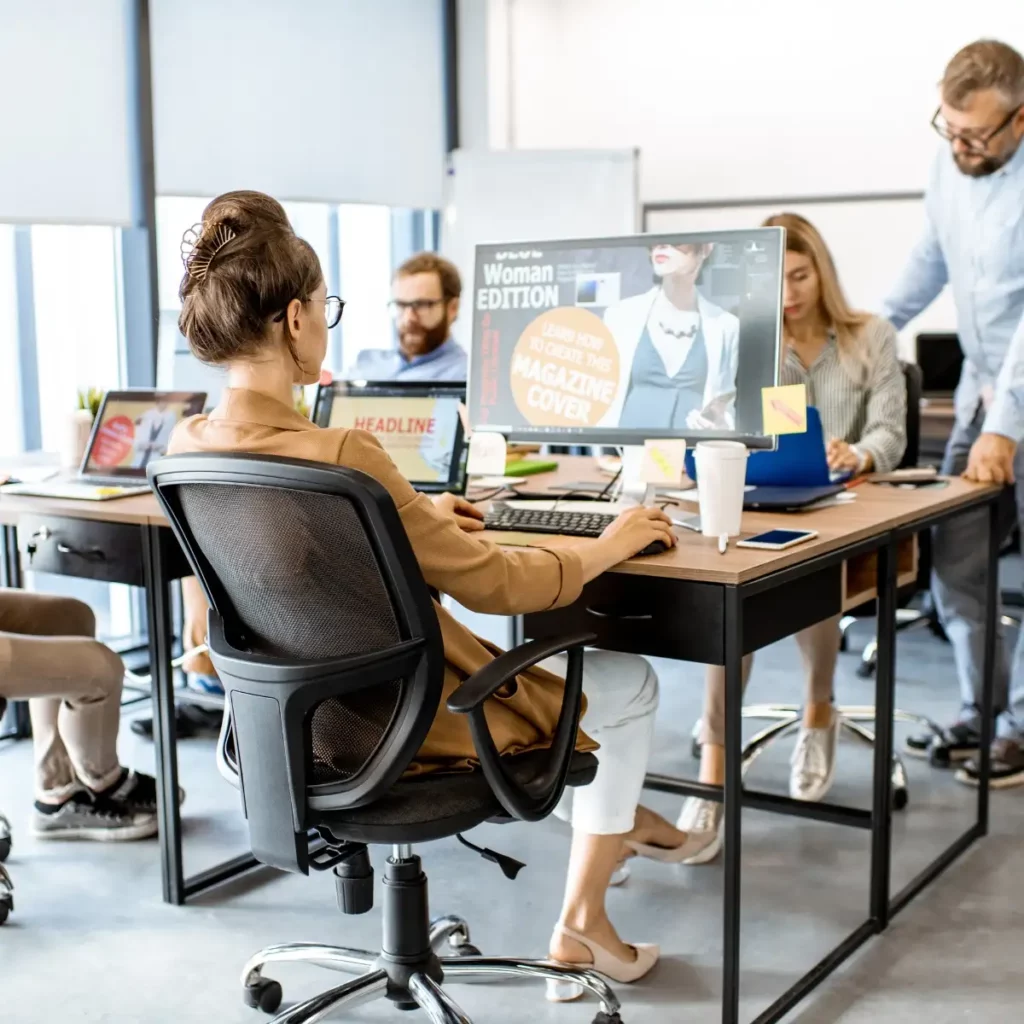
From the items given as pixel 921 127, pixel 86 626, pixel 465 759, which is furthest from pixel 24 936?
pixel 921 127

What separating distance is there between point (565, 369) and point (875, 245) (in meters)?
2.91

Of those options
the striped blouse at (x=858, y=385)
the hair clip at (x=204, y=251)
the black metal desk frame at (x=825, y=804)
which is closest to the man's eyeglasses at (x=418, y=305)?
the striped blouse at (x=858, y=385)

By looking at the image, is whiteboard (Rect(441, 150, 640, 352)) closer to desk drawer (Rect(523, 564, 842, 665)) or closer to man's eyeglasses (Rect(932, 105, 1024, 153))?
man's eyeglasses (Rect(932, 105, 1024, 153))

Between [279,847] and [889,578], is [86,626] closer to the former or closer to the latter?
[279,847]

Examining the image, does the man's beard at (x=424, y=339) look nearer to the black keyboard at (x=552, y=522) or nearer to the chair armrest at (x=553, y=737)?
the black keyboard at (x=552, y=522)

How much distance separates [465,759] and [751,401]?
0.91 m

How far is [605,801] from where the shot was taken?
6.82 feet

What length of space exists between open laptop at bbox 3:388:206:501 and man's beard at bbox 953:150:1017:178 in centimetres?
178

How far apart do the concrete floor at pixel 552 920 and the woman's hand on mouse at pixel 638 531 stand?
0.73 m

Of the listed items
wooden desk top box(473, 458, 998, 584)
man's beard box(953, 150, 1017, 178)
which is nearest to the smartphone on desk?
wooden desk top box(473, 458, 998, 584)

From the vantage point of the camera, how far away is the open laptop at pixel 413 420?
2.58 m

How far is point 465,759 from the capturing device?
1.71m

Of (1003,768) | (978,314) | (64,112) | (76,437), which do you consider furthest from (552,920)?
(64,112)

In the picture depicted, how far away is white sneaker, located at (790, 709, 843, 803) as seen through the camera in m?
2.93
